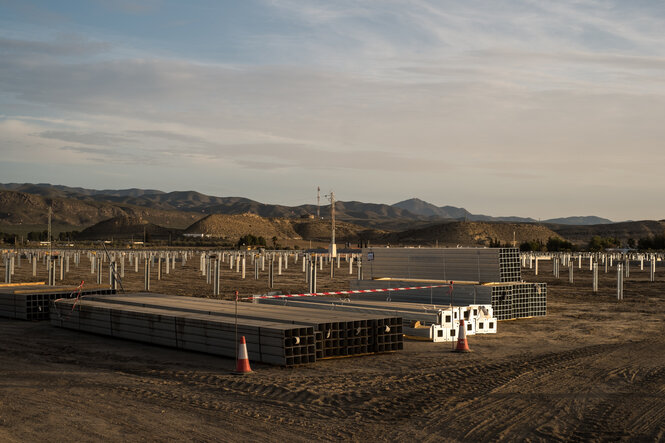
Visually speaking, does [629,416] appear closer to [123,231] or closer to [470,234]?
[470,234]

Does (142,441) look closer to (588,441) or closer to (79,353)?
(588,441)

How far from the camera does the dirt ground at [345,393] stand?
834 centimetres

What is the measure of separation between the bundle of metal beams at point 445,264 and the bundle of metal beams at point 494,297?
589mm

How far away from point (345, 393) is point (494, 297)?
1058cm

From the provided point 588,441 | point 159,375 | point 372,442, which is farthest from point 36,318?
point 588,441

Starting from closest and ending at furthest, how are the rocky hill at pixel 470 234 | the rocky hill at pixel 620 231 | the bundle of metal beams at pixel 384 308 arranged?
the bundle of metal beams at pixel 384 308, the rocky hill at pixel 470 234, the rocky hill at pixel 620 231

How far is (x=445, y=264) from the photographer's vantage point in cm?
2238

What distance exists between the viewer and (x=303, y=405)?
9.58 meters

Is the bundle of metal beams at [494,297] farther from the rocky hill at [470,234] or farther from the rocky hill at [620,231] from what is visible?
the rocky hill at [620,231]

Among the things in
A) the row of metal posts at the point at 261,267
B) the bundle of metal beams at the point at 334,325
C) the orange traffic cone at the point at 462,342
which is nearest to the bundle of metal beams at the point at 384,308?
the orange traffic cone at the point at 462,342

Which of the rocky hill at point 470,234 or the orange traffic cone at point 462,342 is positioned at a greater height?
the rocky hill at point 470,234

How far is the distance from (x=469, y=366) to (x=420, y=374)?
4.19 ft

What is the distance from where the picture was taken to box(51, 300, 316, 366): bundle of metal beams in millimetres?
12492

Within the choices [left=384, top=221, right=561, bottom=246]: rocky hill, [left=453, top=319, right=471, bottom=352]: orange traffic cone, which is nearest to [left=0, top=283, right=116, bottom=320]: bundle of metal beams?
[left=453, top=319, right=471, bottom=352]: orange traffic cone
